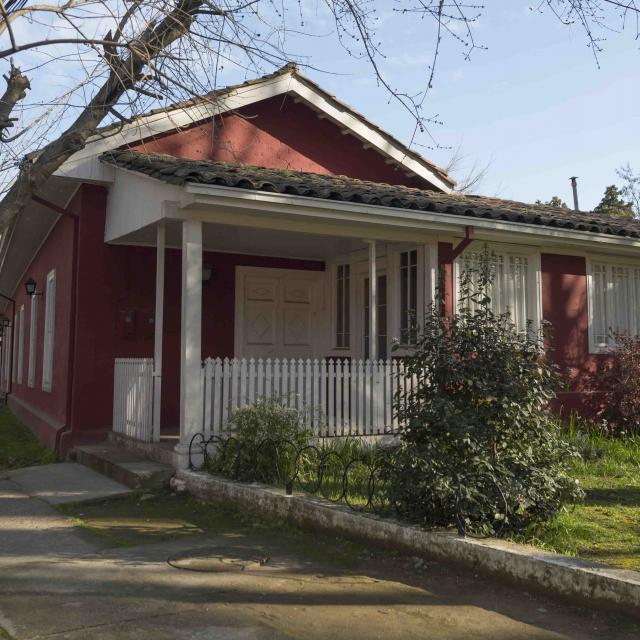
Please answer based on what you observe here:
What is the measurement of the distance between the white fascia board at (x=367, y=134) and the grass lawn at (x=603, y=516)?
5.15 m

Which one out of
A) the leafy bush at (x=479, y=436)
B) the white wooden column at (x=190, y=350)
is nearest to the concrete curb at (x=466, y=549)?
the leafy bush at (x=479, y=436)

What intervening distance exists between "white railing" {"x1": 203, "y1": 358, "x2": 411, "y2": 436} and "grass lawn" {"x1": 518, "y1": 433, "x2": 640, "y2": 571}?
2.18m

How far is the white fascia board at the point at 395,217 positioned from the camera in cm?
773

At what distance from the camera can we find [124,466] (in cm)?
816

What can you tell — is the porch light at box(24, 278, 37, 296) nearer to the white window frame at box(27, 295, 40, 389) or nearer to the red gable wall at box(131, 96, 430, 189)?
the white window frame at box(27, 295, 40, 389)

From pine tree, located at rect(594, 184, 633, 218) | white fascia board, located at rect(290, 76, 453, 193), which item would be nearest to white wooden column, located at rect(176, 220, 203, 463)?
white fascia board, located at rect(290, 76, 453, 193)

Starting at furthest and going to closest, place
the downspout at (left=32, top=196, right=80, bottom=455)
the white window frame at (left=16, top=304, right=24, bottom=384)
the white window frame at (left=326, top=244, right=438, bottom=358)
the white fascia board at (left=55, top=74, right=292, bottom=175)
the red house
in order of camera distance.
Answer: the white window frame at (left=16, top=304, right=24, bottom=384) < the downspout at (left=32, top=196, right=80, bottom=455) < the white window frame at (left=326, top=244, right=438, bottom=358) < the white fascia board at (left=55, top=74, right=292, bottom=175) < the red house

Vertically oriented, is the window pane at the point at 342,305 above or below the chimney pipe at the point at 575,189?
below

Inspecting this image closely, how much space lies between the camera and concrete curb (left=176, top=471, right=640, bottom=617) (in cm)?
404

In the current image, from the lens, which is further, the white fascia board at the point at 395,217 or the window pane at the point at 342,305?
the window pane at the point at 342,305

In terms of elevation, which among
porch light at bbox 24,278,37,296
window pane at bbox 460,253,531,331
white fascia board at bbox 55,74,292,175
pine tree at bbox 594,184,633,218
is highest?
pine tree at bbox 594,184,633,218

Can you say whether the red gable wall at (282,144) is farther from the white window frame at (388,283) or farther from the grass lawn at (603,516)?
the grass lawn at (603,516)

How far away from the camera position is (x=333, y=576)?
482cm

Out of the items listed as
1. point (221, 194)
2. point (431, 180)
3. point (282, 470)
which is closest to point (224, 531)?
point (282, 470)
